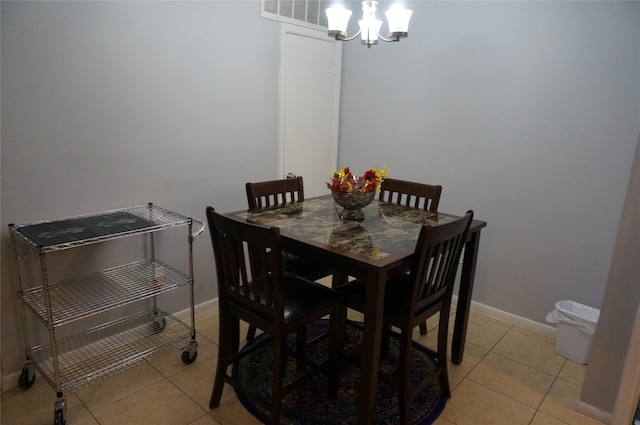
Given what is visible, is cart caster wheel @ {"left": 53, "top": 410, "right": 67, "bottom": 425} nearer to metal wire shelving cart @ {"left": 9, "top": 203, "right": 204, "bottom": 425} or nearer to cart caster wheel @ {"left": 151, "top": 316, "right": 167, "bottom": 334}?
metal wire shelving cart @ {"left": 9, "top": 203, "right": 204, "bottom": 425}

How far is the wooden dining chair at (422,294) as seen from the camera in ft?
5.51

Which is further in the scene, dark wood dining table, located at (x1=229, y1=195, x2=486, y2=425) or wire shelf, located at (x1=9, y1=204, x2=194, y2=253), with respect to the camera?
wire shelf, located at (x1=9, y1=204, x2=194, y2=253)

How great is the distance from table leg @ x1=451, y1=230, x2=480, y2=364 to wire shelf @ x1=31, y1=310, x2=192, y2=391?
5.15 feet

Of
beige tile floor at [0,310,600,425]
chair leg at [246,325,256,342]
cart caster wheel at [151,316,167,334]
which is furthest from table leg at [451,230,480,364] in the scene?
cart caster wheel at [151,316,167,334]

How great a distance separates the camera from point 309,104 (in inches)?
132

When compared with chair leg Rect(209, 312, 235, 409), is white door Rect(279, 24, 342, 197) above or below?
above

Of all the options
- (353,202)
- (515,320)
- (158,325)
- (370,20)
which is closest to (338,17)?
(370,20)

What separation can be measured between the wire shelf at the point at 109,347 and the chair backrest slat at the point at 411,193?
1.53m

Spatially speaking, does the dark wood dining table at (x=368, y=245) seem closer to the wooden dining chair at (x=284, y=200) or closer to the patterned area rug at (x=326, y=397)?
the wooden dining chair at (x=284, y=200)

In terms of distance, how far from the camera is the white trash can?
242cm

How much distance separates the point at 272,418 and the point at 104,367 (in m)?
1.09

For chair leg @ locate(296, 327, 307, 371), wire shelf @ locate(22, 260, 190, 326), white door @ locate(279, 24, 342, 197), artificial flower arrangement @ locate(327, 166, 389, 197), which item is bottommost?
chair leg @ locate(296, 327, 307, 371)

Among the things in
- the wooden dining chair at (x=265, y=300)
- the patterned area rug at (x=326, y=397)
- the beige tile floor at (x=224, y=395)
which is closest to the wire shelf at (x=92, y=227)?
the wooden dining chair at (x=265, y=300)

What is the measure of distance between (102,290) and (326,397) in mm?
1321
